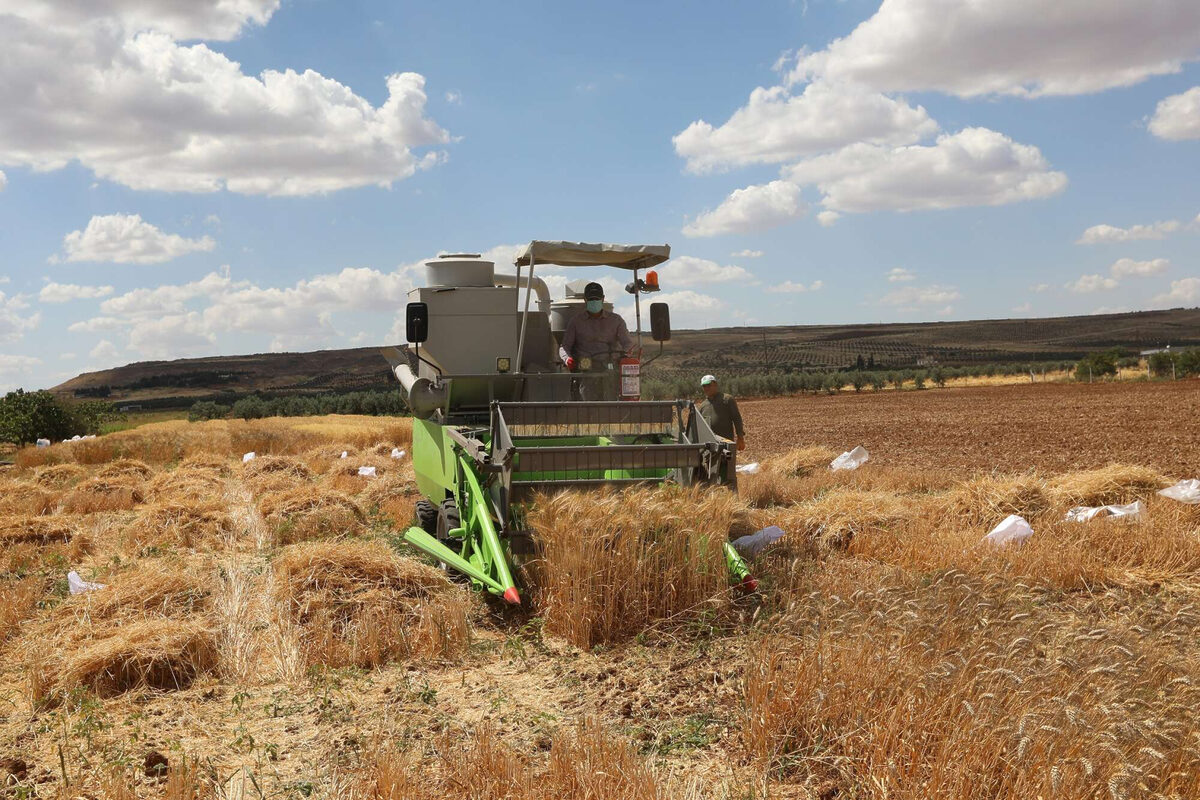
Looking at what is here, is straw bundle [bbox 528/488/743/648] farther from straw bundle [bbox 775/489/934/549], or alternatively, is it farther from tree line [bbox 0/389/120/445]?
tree line [bbox 0/389/120/445]

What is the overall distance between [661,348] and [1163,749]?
597 cm

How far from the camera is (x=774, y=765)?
3926 mm

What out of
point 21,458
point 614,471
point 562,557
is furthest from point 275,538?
point 21,458

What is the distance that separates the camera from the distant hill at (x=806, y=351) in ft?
319

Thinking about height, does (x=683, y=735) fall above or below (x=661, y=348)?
below

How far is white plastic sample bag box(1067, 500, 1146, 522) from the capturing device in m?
8.75

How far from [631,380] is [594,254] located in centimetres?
127

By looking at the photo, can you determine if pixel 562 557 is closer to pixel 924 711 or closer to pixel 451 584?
pixel 451 584

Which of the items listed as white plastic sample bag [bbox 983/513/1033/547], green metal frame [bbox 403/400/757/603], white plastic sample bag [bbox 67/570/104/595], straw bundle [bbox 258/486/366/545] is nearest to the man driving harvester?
green metal frame [bbox 403/400/757/603]

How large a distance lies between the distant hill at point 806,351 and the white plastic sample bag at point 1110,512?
7201 centimetres

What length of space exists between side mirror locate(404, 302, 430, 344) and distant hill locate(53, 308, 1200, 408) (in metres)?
71.3

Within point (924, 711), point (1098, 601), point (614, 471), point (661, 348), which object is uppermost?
point (661, 348)

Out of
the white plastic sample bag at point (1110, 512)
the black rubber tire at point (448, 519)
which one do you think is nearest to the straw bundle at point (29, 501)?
the black rubber tire at point (448, 519)

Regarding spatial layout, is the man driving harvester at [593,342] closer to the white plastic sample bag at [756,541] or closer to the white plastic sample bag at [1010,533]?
the white plastic sample bag at [756,541]
